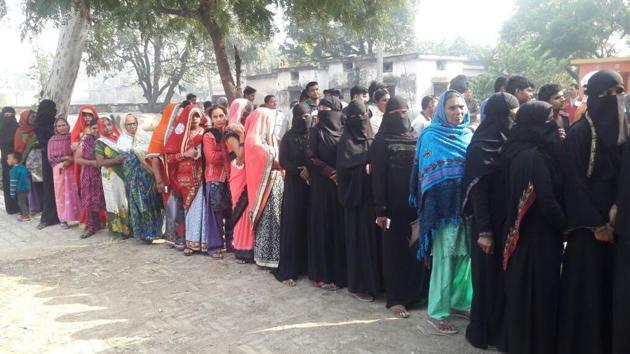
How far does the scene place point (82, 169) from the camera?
744cm

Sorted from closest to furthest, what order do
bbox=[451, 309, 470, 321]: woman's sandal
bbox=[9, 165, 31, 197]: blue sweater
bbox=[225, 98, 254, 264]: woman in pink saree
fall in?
bbox=[451, 309, 470, 321]: woman's sandal
bbox=[225, 98, 254, 264]: woman in pink saree
bbox=[9, 165, 31, 197]: blue sweater

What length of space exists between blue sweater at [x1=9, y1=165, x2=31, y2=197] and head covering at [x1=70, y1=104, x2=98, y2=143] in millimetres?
1809

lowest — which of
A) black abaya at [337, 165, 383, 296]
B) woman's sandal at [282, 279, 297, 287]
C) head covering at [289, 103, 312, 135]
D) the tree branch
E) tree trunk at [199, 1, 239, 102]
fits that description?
woman's sandal at [282, 279, 297, 287]

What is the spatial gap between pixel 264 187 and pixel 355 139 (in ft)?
4.56

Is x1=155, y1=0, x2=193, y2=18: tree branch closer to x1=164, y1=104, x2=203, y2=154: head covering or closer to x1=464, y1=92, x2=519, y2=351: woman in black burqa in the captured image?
x1=164, y1=104, x2=203, y2=154: head covering

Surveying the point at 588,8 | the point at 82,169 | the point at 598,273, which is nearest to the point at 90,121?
the point at 82,169

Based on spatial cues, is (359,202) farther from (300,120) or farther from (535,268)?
(535,268)

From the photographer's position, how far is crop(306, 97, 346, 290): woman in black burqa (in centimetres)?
461

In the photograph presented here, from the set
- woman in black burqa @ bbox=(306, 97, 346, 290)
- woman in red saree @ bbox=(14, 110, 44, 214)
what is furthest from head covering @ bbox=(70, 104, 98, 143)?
woman in black burqa @ bbox=(306, 97, 346, 290)

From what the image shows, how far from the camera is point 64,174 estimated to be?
7.94 meters

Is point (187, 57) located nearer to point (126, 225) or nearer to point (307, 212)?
point (126, 225)

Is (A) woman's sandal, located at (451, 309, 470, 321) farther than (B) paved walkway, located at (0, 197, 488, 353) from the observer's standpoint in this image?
Yes

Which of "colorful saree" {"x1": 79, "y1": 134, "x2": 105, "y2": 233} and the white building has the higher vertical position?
the white building

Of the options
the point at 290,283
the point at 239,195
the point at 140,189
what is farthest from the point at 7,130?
the point at 290,283
